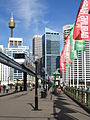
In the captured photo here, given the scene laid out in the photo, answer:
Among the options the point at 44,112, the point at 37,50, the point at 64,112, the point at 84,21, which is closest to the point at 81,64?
the point at 37,50

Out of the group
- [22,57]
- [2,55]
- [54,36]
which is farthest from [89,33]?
[54,36]

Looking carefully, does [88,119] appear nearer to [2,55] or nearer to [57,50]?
[2,55]

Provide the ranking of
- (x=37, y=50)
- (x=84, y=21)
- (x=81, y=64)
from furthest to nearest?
(x=81, y=64) < (x=37, y=50) < (x=84, y=21)

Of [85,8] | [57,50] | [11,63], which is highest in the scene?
[57,50]

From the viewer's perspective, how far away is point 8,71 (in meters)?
156

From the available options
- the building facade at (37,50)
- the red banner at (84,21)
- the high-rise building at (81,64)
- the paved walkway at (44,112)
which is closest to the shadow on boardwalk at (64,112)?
the paved walkway at (44,112)

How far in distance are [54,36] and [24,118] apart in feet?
364

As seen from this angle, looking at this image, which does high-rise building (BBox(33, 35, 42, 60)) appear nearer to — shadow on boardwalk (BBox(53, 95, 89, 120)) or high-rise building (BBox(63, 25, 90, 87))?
shadow on boardwalk (BBox(53, 95, 89, 120))

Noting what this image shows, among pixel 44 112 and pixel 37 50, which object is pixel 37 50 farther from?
pixel 44 112

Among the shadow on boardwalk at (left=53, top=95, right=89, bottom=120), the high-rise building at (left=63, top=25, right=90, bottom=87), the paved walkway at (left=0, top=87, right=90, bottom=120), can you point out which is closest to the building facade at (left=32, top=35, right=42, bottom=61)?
the paved walkway at (left=0, top=87, right=90, bottom=120)

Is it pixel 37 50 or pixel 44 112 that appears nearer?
pixel 44 112

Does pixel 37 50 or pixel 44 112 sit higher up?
pixel 37 50

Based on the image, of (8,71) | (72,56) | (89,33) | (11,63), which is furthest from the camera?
(8,71)

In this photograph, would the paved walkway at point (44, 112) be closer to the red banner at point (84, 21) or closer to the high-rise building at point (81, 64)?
the red banner at point (84, 21)
